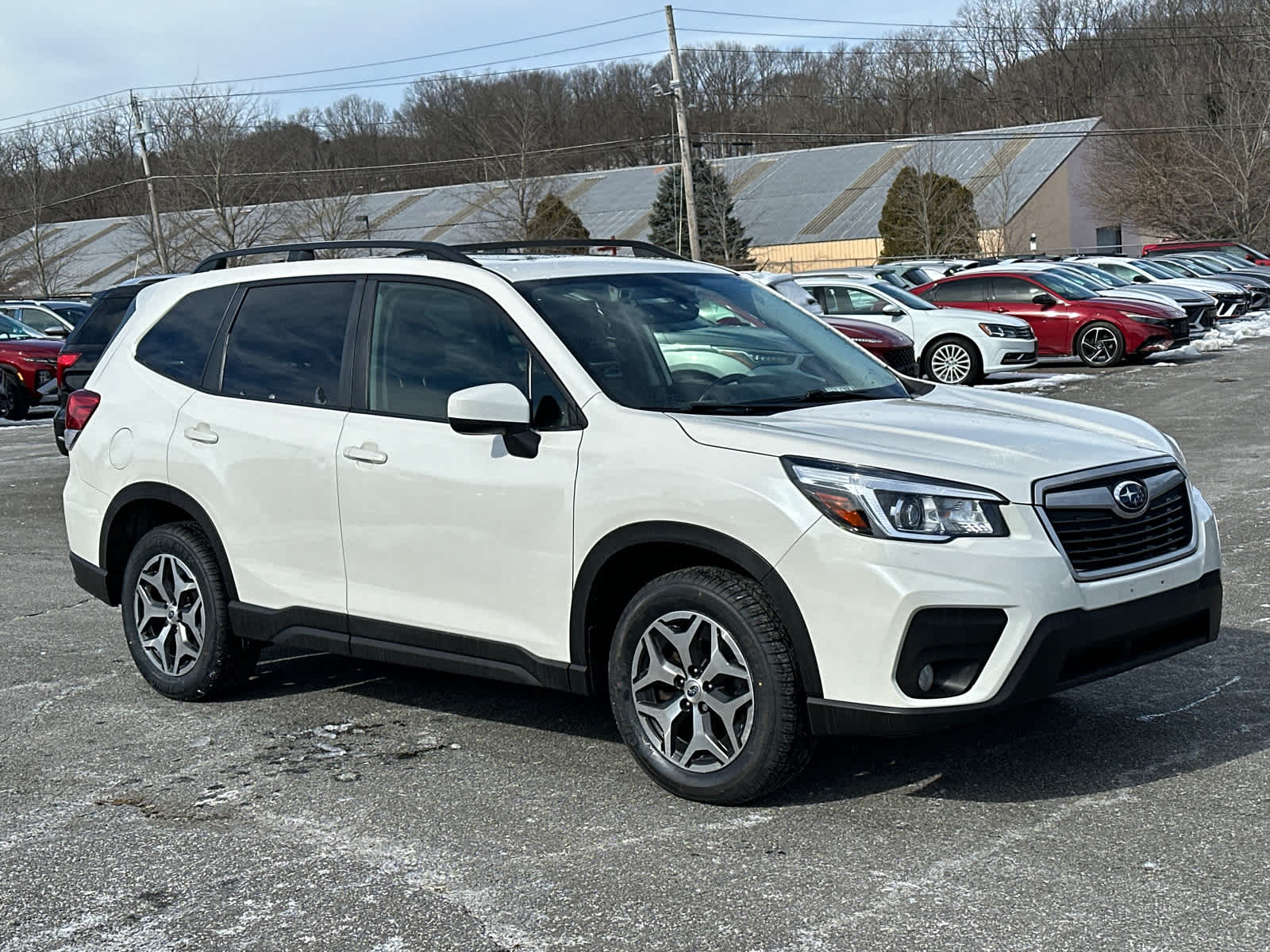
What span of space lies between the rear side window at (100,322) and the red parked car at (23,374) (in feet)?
13.9

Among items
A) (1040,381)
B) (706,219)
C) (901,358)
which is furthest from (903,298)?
(706,219)

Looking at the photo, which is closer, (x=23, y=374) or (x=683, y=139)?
(x=23, y=374)

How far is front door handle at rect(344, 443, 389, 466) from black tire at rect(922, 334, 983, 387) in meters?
17.0

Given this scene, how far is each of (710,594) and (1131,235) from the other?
215 ft

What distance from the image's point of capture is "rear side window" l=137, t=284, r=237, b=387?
6117mm

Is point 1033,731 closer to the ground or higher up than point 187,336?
closer to the ground

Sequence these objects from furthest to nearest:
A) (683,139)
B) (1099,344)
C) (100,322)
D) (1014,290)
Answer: (683,139) → (1014,290) → (1099,344) → (100,322)

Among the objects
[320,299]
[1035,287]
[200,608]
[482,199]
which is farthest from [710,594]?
[482,199]

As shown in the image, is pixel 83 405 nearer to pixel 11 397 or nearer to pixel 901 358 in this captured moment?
pixel 901 358

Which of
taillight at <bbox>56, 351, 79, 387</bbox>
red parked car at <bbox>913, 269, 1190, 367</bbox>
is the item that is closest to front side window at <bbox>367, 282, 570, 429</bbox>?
taillight at <bbox>56, 351, 79, 387</bbox>

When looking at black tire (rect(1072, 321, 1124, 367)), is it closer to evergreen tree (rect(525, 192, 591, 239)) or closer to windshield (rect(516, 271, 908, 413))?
windshield (rect(516, 271, 908, 413))

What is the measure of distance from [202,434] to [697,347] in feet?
6.80

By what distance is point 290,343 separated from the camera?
18.9 ft

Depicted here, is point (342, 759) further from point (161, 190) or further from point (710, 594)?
point (161, 190)
